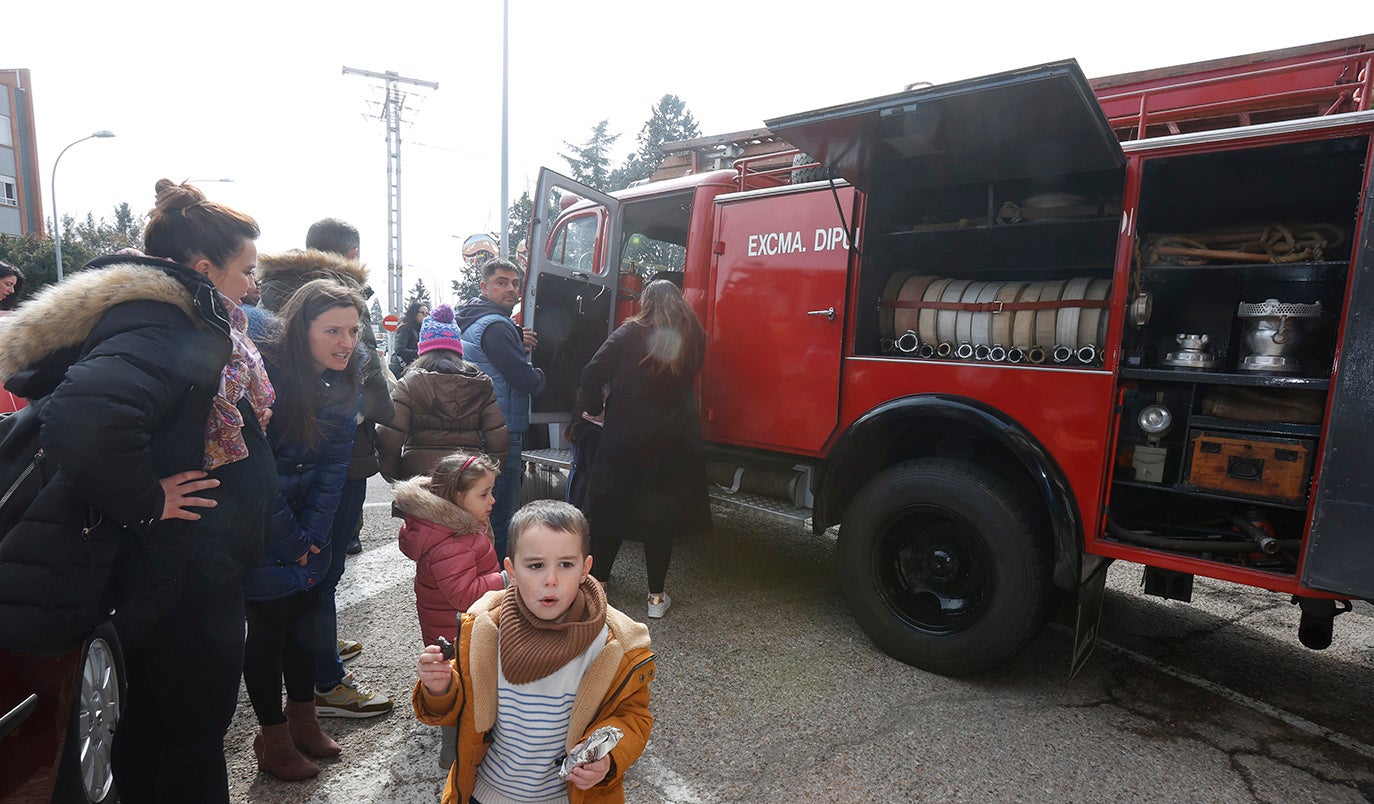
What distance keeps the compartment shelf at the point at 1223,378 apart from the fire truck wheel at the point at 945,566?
2.23 feet

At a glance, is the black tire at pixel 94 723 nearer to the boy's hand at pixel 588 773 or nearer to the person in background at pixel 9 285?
the boy's hand at pixel 588 773

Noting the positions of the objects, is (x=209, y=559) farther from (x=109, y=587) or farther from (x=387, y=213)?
(x=387, y=213)

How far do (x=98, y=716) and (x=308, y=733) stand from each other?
0.77 meters

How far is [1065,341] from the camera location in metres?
3.04

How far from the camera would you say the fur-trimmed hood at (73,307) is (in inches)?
55.4

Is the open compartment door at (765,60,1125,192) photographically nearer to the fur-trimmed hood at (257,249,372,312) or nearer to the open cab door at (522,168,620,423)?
the open cab door at (522,168,620,423)

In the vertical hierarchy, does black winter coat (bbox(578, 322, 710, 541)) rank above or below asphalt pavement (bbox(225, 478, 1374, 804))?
above

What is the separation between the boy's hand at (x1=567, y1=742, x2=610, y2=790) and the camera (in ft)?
4.37

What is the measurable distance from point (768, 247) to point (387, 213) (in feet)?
83.0

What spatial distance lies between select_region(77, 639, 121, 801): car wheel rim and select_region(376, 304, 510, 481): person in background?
1224 millimetres

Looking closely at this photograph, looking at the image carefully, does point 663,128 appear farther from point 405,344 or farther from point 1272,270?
point 1272,270

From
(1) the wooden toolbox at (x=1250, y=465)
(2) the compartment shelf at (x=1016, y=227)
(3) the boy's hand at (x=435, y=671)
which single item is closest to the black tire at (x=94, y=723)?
(3) the boy's hand at (x=435, y=671)

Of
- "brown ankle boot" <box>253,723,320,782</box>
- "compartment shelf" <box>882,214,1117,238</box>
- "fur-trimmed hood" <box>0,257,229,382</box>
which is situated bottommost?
"brown ankle boot" <box>253,723,320,782</box>

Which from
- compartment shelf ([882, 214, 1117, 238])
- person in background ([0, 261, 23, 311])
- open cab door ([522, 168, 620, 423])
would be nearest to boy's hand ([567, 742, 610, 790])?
compartment shelf ([882, 214, 1117, 238])
